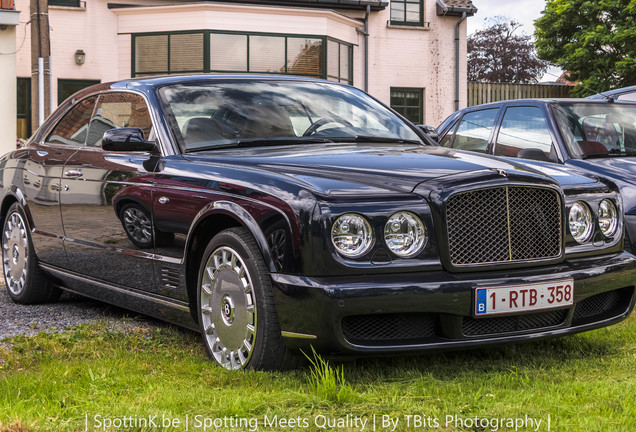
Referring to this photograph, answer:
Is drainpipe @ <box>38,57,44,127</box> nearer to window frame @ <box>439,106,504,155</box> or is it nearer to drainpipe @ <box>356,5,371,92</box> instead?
drainpipe @ <box>356,5,371,92</box>

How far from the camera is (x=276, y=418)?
11.7 ft

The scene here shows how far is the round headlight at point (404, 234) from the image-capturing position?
4.08m

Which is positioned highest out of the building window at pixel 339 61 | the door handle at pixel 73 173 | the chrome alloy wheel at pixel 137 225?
the building window at pixel 339 61

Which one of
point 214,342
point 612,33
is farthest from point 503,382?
point 612,33

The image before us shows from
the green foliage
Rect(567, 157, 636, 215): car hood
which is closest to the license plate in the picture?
the green foliage

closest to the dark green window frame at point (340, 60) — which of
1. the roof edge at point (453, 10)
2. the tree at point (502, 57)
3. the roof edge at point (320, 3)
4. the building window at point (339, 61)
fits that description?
the building window at point (339, 61)

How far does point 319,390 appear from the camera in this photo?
3854mm

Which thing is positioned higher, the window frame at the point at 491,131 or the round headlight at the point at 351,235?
the window frame at the point at 491,131

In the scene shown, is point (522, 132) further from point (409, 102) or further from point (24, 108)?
point (409, 102)

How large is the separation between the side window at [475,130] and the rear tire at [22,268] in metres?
4.13

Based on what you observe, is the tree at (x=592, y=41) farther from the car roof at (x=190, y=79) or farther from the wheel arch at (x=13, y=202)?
the car roof at (x=190, y=79)

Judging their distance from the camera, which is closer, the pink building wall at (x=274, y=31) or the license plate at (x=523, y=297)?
the license plate at (x=523, y=297)

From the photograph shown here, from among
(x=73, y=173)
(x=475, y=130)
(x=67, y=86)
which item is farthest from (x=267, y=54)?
(x=73, y=173)

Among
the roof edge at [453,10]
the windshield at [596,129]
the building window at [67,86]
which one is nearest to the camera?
the windshield at [596,129]
